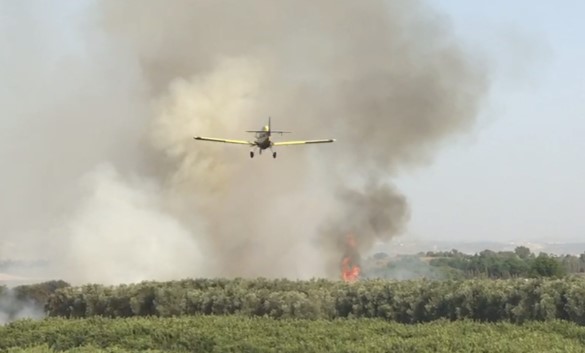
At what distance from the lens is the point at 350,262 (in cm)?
8675

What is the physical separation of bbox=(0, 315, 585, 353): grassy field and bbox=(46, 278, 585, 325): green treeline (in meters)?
5.56

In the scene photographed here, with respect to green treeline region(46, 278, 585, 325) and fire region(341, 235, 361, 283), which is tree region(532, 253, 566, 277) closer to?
fire region(341, 235, 361, 283)

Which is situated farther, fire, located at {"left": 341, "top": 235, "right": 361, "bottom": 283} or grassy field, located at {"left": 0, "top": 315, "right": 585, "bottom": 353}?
fire, located at {"left": 341, "top": 235, "right": 361, "bottom": 283}

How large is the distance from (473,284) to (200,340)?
19.5 m

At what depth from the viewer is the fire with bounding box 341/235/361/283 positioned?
283 ft

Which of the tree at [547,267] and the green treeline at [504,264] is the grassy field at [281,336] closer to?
the tree at [547,267]

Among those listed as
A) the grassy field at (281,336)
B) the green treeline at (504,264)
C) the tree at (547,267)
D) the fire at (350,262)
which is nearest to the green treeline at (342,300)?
the grassy field at (281,336)

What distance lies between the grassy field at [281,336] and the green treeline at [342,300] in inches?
219

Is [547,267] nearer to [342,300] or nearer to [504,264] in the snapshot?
[504,264]

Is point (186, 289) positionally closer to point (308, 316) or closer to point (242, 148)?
point (308, 316)

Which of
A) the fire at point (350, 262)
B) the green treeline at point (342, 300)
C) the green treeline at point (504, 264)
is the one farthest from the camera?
the green treeline at point (504, 264)

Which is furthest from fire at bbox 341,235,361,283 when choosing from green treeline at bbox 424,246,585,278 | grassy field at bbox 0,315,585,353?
grassy field at bbox 0,315,585,353

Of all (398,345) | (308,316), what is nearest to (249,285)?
(308,316)

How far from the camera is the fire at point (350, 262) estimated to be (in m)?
86.1
